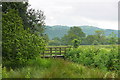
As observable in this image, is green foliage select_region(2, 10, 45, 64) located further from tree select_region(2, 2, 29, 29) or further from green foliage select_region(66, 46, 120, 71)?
green foliage select_region(66, 46, 120, 71)

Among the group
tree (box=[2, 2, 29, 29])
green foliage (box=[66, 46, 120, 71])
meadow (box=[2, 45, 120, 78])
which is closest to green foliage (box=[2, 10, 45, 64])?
meadow (box=[2, 45, 120, 78])

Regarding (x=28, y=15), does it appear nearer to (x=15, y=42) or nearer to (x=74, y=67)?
(x=15, y=42)

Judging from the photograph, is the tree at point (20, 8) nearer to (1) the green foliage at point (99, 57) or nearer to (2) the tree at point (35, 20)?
(2) the tree at point (35, 20)

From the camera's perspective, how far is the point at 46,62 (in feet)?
34.6

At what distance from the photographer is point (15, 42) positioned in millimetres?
9656

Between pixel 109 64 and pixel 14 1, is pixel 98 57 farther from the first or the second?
pixel 14 1

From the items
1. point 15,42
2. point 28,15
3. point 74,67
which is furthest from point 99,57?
point 28,15

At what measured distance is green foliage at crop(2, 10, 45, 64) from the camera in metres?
9.49

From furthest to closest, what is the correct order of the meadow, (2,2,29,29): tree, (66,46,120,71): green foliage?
(2,2,29,29): tree < (66,46,120,71): green foliage < the meadow

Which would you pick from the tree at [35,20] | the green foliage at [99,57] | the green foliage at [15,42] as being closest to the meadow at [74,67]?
the green foliage at [99,57]

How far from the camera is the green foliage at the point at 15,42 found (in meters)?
9.49

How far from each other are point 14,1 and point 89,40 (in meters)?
47.4

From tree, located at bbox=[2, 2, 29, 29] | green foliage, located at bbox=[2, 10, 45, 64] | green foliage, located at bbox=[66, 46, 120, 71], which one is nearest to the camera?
green foliage, located at bbox=[2, 10, 45, 64]

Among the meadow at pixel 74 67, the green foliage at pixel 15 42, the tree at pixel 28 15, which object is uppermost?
the tree at pixel 28 15
